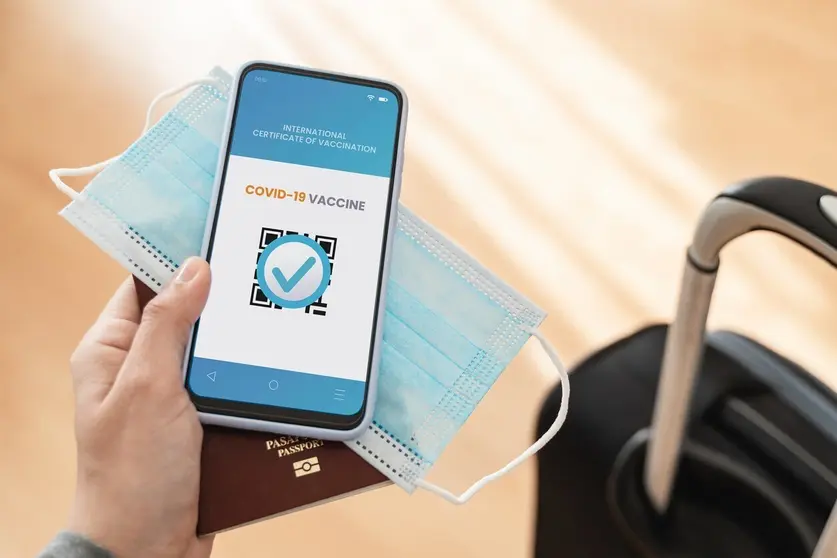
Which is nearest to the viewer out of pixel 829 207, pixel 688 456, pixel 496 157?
pixel 829 207

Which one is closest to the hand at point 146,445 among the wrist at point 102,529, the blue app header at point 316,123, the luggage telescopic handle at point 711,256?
the wrist at point 102,529

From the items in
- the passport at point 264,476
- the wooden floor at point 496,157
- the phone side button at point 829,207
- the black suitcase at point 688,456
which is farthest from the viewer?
the wooden floor at point 496,157

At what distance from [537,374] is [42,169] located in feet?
2.37

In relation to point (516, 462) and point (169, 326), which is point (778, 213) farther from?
point (169, 326)

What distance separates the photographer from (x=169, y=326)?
22.1 inches

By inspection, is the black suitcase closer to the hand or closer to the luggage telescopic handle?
the luggage telescopic handle

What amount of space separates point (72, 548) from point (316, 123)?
1.17ft

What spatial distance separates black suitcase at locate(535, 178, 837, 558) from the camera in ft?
2.41

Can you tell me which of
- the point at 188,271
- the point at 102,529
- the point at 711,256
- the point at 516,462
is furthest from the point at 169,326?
the point at 711,256

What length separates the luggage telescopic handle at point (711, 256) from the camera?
18.6 inches

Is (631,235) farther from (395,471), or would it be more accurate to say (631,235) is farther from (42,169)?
(42,169)

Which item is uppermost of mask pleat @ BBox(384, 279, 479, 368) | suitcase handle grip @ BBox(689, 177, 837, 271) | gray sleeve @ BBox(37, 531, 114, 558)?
suitcase handle grip @ BBox(689, 177, 837, 271)

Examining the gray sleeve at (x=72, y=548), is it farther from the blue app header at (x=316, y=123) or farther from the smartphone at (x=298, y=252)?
the blue app header at (x=316, y=123)

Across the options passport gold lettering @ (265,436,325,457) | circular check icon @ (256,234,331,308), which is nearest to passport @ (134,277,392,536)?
passport gold lettering @ (265,436,325,457)
